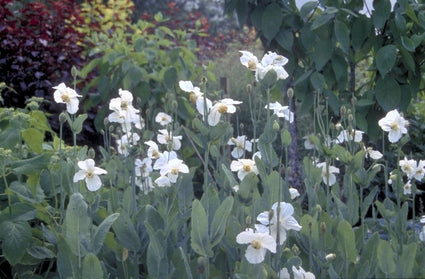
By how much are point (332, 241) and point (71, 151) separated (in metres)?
0.68

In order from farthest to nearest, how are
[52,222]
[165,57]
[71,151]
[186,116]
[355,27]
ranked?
[165,57]
[186,116]
[355,27]
[52,222]
[71,151]

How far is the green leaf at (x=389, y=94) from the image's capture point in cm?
319

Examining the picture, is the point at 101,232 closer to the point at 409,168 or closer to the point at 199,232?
the point at 199,232

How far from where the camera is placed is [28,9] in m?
4.48

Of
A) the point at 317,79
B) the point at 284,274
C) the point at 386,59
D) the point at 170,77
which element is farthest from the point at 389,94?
the point at 284,274

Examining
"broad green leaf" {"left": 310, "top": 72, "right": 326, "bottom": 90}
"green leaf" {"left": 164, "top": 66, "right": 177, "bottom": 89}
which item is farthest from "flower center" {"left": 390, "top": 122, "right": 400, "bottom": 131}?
"green leaf" {"left": 164, "top": 66, "right": 177, "bottom": 89}

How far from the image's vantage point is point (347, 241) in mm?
1259

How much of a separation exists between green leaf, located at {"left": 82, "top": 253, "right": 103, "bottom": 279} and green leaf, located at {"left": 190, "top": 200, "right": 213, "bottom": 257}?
18cm

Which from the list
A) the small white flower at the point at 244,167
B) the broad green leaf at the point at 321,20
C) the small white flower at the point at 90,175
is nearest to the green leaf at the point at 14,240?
the small white flower at the point at 90,175

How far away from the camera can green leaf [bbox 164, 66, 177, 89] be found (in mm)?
3508

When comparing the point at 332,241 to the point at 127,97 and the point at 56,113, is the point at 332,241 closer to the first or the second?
the point at 127,97

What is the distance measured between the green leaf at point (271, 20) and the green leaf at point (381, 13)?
443 millimetres

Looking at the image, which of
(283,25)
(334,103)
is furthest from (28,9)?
(334,103)

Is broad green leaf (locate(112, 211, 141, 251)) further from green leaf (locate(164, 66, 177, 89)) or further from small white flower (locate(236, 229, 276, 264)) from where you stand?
green leaf (locate(164, 66, 177, 89))
